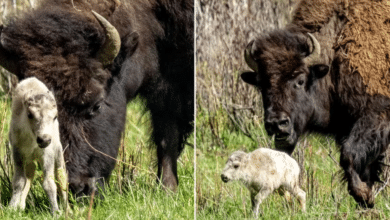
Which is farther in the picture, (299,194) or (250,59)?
(250,59)

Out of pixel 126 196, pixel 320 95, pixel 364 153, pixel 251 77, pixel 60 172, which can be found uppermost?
pixel 251 77

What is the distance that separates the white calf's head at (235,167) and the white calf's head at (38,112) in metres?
0.90

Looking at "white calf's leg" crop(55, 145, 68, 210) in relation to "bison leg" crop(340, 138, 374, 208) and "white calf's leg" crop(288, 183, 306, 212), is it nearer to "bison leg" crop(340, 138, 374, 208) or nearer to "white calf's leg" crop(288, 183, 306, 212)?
"white calf's leg" crop(288, 183, 306, 212)

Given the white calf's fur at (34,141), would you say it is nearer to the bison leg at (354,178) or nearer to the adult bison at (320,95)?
the adult bison at (320,95)

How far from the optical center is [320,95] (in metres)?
3.14

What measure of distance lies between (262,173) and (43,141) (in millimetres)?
1073

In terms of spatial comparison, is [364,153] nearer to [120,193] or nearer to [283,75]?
[283,75]

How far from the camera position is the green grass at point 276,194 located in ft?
9.18

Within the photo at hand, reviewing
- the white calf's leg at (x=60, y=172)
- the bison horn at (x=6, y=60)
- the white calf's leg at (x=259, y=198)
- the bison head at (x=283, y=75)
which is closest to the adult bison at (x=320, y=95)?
the bison head at (x=283, y=75)

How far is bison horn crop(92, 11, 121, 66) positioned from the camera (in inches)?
112

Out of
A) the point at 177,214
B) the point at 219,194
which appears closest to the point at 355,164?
the point at 219,194

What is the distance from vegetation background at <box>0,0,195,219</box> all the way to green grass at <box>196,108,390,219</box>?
21 centimetres

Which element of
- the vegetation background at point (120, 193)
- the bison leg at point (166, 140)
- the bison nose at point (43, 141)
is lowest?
the bison leg at point (166, 140)

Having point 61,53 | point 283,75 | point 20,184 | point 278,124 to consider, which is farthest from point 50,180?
point 283,75
